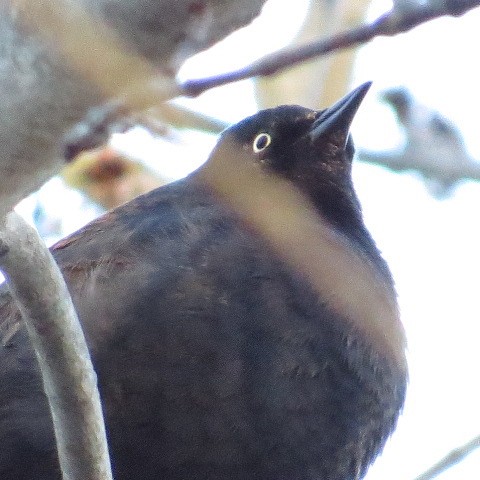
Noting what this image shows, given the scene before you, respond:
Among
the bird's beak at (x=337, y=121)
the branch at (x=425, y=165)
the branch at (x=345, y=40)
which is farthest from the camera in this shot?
the branch at (x=425, y=165)

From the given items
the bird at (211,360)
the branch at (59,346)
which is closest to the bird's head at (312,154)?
the bird at (211,360)

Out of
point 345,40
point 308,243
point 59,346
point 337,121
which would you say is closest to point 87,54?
point 345,40

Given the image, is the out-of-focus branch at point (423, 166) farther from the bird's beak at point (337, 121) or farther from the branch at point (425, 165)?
the bird's beak at point (337, 121)

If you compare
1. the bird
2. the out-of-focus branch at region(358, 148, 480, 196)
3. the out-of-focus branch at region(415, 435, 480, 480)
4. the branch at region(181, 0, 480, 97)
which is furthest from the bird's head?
the branch at region(181, 0, 480, 97)

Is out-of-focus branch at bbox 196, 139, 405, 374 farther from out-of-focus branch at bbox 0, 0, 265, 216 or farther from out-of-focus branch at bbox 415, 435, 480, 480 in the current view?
out-of-focus branch at bbox 0, 0, 265, 216

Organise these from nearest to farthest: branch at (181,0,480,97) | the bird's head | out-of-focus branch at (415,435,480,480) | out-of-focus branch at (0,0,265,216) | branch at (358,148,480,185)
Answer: out-of-focus branch at (0,0,265,216) → branch at (181,0,480,97) → out-of-focus branch at (415,435,480,480) → the bird's head → branch at (358,148,480,185)
